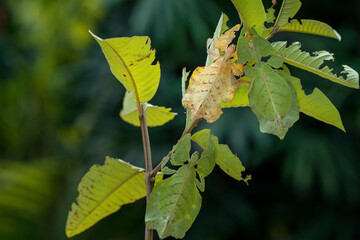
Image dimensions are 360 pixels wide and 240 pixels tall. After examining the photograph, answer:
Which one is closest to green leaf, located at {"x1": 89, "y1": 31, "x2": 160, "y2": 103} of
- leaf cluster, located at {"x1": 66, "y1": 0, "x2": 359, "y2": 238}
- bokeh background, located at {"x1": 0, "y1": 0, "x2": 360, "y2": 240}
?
leaf cluster, located at {"x1": 66, "y1": 0, "x2": 359, "y2": 238}

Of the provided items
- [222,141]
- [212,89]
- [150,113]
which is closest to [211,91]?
[212,89]

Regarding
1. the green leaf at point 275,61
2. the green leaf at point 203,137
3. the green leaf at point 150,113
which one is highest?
the green leaf at point 275,61

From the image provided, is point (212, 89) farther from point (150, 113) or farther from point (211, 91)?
point (150, 113)

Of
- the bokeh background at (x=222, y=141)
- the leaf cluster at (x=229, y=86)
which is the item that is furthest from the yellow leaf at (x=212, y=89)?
the bokeh background at (x=222, y=141)

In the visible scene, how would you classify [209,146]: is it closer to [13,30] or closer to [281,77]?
[281,77]

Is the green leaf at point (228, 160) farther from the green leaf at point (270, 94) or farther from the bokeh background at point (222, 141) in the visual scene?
the bokeh background at point (222, 141)

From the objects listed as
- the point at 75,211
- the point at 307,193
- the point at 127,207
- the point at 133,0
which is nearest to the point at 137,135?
the point at 127,207

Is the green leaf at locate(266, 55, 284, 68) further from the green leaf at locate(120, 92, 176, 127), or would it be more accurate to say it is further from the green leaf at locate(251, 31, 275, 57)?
the green leaf at locate(120, 92, 176, 127)

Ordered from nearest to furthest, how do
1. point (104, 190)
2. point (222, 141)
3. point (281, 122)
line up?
point (281, 122) → point (104, 190) → point (222, 141)
